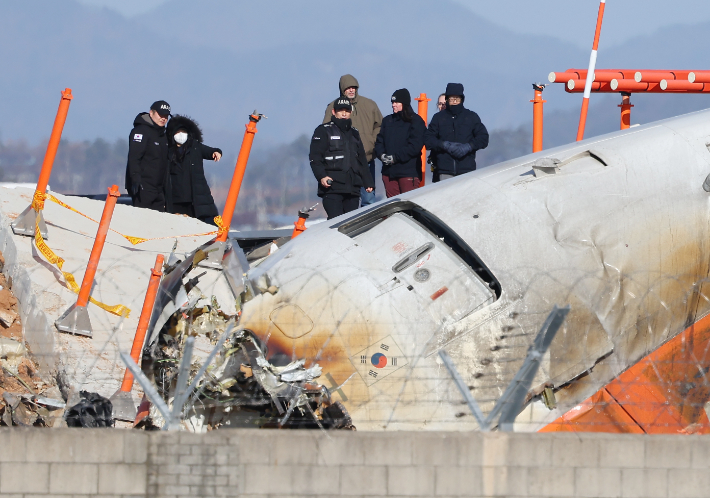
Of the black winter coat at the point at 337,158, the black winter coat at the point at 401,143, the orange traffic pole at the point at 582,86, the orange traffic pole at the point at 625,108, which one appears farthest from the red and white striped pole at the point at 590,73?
the black winter coat at the point at 337,158

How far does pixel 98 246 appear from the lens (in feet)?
31.4

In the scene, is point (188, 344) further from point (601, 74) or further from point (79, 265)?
point (601, 74)

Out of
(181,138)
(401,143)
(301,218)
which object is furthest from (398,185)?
(181,138)

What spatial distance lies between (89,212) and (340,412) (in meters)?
7.51

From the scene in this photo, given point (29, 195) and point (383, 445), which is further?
point (29, 195)

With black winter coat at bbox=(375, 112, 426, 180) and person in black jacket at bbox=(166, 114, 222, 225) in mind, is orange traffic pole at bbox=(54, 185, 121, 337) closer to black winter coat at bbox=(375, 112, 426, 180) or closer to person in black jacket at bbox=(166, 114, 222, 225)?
person in black jacket at bbox=(166, 114, 222, 225)

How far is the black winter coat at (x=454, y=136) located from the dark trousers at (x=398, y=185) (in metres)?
0.48

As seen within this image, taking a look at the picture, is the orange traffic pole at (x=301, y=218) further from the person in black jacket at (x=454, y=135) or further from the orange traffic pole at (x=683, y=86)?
the orange traffic pole at (x=683, y=86)

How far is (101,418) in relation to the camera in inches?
302

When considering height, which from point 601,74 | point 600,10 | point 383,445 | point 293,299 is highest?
point 600,10

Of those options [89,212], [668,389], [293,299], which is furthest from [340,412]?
[89,212]

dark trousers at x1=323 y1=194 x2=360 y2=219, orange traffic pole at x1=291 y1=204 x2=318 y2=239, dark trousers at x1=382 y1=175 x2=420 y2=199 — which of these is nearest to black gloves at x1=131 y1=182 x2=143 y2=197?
dark trousers at x1=323 y1=194 x2=360 y2=219

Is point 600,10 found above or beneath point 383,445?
above

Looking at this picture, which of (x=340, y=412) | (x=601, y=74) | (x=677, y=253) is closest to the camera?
(x=340, y=412)
